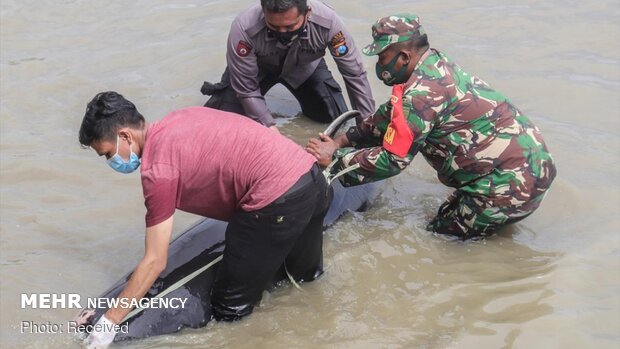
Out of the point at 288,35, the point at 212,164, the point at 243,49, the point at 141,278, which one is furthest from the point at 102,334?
the point at 243,49

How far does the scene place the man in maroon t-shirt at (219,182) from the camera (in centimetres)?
348

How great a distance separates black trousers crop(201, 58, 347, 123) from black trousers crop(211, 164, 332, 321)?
7.04 feet

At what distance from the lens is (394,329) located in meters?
4.22

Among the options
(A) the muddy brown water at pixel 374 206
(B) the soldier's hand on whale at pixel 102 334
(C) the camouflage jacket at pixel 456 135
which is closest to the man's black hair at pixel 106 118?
(B) the soldier's hand on whale at pixel 102 334

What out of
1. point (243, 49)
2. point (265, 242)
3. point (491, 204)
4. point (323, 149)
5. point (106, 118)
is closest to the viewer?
point (106, 118)

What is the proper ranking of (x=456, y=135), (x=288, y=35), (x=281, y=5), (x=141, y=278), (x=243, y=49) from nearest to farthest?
(x=141, y=278), (x=456, y=135), (x=281, y=5), (x=288, y=35), (x=243, y=49)

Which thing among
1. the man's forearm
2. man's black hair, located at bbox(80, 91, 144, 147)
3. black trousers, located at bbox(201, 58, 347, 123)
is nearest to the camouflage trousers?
black trousers, located at bbox(201, 58, 347, 123)

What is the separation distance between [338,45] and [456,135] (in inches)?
61.7

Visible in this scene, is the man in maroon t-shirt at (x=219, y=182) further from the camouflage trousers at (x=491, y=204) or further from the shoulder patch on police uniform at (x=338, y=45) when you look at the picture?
the shoulder patch on police uniform at (x=338, y=45)

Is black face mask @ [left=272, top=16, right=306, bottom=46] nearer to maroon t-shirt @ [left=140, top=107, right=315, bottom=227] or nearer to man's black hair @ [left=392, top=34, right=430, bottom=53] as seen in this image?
man's black hair @ [left=392, top=34, right=430, bottom=53]

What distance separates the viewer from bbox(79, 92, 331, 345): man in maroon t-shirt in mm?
3477

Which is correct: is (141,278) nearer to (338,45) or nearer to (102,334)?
(102,334)

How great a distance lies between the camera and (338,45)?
5.69 metres

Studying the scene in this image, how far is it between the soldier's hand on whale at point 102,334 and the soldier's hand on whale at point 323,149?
1.62 m
